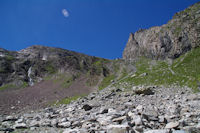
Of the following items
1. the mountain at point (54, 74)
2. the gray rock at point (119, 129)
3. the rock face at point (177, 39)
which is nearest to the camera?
the gray rock at point (119, 129)

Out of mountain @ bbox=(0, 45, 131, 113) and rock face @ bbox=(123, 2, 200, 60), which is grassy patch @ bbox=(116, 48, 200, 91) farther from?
mountain @ bbox=(0, 45, 131, 113)

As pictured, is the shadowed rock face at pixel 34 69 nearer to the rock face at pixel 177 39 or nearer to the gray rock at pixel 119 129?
the rock face at pixel 177 39

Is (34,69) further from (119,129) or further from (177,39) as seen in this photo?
(177,39)

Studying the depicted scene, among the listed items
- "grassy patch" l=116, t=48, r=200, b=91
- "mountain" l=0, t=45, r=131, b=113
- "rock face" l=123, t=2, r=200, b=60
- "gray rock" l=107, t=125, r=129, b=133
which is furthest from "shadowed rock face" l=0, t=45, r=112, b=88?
"gray rock" l=107, t=125, r=129, b=133

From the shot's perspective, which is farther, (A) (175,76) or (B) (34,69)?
(B) (34,69)

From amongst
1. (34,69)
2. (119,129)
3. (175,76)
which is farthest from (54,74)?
(119,129)

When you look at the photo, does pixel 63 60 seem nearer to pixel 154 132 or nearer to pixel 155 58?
pixel 155 58

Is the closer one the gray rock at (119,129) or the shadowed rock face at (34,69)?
the gray rock at (119,129)

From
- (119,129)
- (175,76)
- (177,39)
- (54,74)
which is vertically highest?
(177,39)

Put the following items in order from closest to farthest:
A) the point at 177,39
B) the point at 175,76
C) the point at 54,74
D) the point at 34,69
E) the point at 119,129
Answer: the point at 119,129 < the point at 175,76 < the point at 177,39 < the point at 54,74 < the point at 34,69

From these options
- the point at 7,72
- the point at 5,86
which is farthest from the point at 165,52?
the point at 7,72

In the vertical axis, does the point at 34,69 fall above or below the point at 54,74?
above

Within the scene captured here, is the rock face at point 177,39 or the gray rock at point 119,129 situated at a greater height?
the rock face at point 177,39

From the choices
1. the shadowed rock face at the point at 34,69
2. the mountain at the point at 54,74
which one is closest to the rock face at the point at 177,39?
the mountain at the point at 54,74
